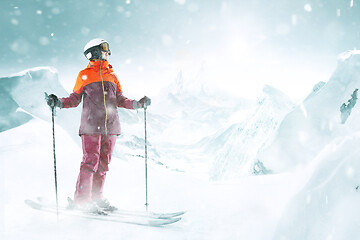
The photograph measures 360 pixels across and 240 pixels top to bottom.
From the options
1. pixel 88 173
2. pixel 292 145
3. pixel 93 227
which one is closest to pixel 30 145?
pixel 88 173

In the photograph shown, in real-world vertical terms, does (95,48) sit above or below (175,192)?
above

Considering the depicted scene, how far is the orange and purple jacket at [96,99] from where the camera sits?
346 centimetres

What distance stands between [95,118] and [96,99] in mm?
270

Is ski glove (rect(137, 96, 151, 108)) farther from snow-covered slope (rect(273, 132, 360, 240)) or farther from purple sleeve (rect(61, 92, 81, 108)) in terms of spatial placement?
snow-covered slope (rect(273, 132, 360, 240))

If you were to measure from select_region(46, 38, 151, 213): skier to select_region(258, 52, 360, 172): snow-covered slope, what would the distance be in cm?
1113

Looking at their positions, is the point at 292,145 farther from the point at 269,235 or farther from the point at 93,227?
the point at 93,227

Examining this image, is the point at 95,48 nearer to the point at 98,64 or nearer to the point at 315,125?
the point at 98,64

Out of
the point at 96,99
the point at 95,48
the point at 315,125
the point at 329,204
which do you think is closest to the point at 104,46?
the point at 95,48

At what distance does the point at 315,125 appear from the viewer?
53.9 ft

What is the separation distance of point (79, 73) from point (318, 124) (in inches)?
658

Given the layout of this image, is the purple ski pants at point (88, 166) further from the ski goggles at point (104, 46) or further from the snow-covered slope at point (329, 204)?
the snow-covered slope at point (329, 204)

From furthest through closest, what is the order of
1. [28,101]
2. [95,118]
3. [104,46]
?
1. [28,101]
2. [104,46]
3. [95,118]

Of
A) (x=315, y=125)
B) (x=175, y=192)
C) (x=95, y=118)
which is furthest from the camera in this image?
(x=315, y=125)

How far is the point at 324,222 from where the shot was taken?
300 cm
